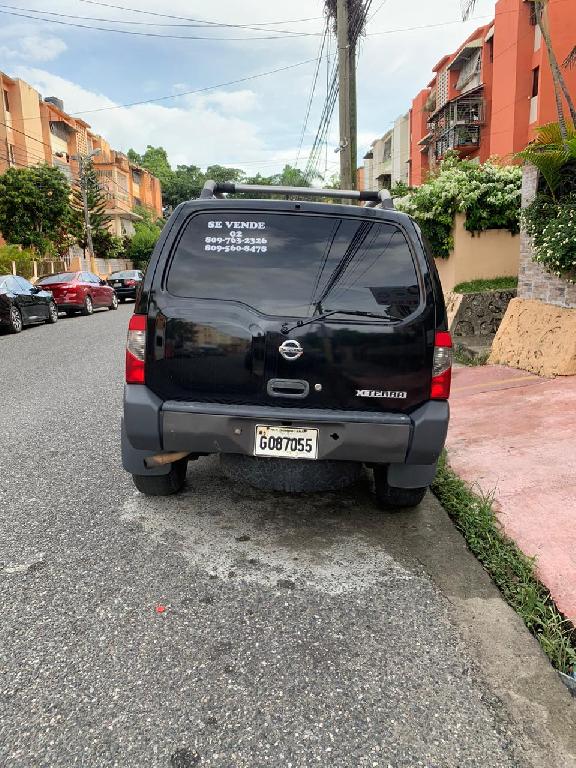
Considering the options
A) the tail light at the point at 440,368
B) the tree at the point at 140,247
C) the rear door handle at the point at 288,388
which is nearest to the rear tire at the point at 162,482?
the rear door handle at the point at 288,388

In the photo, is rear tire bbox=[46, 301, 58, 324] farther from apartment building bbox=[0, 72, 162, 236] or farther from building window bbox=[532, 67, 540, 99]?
building window bbox=[532, 67, 540, 99]

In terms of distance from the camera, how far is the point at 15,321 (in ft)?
47.1

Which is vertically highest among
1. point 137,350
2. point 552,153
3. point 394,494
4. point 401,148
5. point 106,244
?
point 401,148

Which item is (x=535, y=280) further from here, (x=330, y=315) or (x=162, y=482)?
(x=162, y=482)

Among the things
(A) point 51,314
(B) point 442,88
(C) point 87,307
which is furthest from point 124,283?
(B) point 442,88

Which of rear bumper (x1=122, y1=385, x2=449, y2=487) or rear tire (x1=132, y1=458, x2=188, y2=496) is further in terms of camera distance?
rear tire (x1=132, y1=458, x2=188, y2=496)

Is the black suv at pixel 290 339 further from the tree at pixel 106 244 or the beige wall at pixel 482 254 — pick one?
the tree at pixel 106 244

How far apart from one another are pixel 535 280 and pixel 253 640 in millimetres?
7341

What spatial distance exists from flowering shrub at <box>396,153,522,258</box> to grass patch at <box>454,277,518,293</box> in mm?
856

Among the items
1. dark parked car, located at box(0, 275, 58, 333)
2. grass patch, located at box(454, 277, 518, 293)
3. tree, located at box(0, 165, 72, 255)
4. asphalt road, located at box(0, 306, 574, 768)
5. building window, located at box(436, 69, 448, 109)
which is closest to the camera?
asphalt road, located at box(0, 306, 574, 768)

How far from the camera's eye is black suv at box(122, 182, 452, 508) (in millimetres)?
3195

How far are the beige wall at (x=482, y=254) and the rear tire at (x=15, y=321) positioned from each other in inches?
382

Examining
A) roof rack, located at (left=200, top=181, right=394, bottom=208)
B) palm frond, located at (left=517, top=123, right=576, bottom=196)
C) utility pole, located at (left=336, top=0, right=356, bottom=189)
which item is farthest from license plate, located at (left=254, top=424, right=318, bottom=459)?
utility pole, located at (left=336, top=0, right=356, bottom=189)

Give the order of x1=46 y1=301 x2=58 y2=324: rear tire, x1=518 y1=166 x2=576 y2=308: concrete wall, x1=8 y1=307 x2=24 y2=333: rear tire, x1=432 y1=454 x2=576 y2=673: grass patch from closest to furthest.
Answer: x1=432 y1=454 x2=576 y2=673: grass patch
x1=518 y1=166 x2=576 y2=308: concrete wall
x1=8 y1=307 x2=24 y2=333: rear tire
x1=46 y1=301 x2=58 y2=324: rear tire
